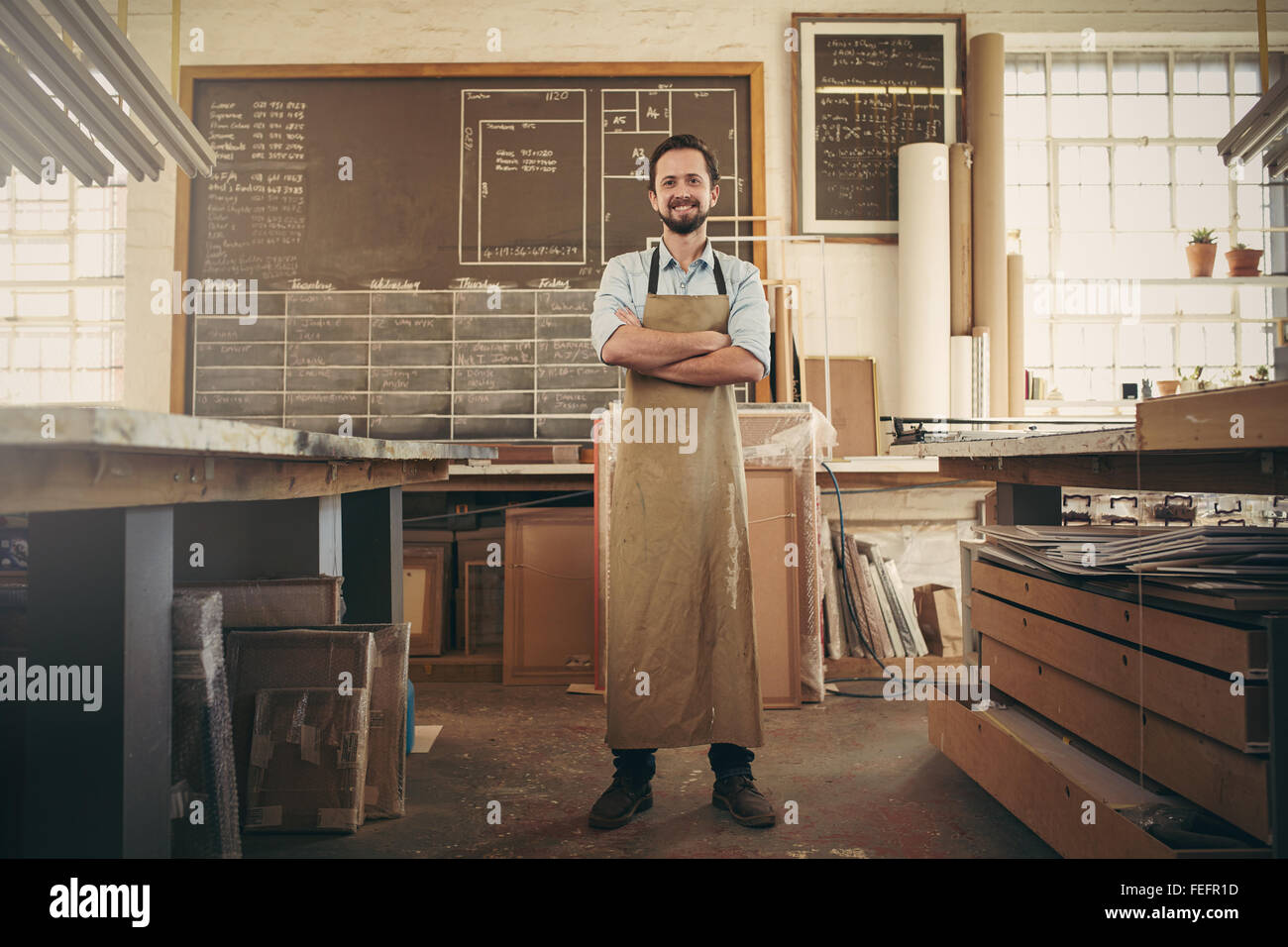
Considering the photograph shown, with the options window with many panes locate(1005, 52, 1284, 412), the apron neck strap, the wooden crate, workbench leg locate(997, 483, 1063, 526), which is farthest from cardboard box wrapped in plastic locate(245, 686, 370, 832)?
window with many panes locate(1005, 52, 1284, 412)

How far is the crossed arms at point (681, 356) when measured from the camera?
2119 millimetres

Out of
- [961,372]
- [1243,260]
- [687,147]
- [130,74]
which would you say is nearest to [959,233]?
[961,372]

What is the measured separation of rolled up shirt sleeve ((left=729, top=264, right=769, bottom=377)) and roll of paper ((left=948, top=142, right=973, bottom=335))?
7.93ft

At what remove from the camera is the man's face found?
2.19m

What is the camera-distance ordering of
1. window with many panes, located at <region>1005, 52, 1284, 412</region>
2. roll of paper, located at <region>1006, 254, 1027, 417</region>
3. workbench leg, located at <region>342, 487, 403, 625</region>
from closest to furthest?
workbench leg, located at <region>342, 487, 403, 625</region>, roll of paper, located at <region>1006, 254, 1027, 417</region>, window with many panes, located at <region>1005, 52, 1284, 412</region>

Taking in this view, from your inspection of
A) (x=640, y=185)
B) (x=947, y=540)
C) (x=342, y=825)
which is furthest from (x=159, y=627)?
(x=947, y=540)

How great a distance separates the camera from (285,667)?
6.58 ft

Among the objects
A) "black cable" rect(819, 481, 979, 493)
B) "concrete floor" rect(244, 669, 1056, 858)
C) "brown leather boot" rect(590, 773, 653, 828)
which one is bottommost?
"concrete floor" rect(244, 669, 1056, 858)

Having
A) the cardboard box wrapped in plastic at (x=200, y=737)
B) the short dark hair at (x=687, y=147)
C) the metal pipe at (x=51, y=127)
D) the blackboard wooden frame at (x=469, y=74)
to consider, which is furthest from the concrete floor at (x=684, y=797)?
the blackboard wooden frame at (x=469, y=74)

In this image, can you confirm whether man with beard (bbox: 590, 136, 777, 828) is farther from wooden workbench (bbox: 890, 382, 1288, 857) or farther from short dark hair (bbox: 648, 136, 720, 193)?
wooden workbench (bbox: 890, 382, 1288, 857)

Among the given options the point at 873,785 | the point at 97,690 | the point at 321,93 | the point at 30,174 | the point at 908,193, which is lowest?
the point at 873,785
